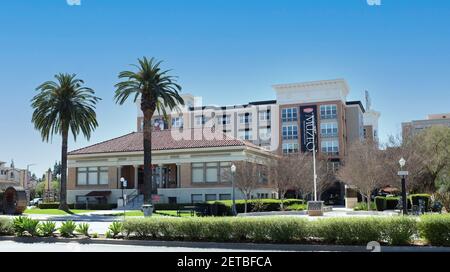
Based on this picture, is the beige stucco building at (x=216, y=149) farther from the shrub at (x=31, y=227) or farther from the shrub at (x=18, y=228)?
the shrub at (x=31, y=227)

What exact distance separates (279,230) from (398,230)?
3.83m

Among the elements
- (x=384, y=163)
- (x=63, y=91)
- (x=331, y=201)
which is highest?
(x=63, y=91)

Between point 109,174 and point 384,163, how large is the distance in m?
31.0

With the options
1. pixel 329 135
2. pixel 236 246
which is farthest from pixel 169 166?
pixel 236 246

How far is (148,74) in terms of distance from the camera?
1667 inches

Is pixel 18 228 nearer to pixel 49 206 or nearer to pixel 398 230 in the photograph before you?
pixel 398 230

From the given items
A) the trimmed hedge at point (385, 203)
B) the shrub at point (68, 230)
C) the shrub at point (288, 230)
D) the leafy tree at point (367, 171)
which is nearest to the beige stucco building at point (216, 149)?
the leafy tree at point (367, 171)

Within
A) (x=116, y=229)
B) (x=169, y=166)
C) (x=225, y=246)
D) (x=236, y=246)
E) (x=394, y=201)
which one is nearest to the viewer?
(x=236, y=246)

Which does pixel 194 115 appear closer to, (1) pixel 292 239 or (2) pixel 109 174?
(2) pixel 109 174

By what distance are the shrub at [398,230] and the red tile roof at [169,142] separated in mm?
35786

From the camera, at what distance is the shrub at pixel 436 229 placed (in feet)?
50.8

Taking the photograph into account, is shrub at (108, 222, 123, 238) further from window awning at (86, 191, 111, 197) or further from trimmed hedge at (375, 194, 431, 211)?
window awning at (86, 191, 111, 197)

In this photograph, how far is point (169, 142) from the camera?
5778 centimetres
